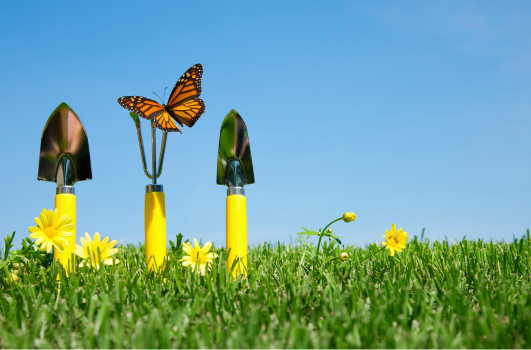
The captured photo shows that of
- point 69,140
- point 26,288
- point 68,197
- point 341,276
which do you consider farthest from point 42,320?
point 341,276

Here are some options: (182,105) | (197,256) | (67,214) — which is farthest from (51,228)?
(182,105)

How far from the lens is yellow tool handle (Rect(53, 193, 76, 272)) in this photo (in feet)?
9.86

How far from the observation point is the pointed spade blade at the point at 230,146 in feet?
10.0

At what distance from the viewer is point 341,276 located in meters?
3.01

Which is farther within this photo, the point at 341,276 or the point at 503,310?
the point at 341,276

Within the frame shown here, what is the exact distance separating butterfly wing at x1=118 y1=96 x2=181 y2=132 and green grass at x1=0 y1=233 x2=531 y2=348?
1022 mm

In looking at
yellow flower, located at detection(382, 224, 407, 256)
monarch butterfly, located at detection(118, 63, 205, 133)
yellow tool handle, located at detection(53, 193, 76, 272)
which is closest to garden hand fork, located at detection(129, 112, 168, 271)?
monarch butterfly, located at detection(118, 63, 205, 133)

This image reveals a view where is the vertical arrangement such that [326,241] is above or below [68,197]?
below

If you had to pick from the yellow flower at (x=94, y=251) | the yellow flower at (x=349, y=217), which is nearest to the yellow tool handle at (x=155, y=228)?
the yellow flower at (x=94, y=251)

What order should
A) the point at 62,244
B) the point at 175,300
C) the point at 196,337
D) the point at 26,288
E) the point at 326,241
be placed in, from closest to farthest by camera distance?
the point at 196,337 < the point at 175,300 < the point at 26,288 < the point at 62,244 < the point at 326,241

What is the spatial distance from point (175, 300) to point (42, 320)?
68 centimetres

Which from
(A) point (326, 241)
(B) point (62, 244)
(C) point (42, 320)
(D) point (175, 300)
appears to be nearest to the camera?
(C) point (42, 320)

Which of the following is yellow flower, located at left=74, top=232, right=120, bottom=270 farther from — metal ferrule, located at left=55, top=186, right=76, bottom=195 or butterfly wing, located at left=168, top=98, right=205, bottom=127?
butterfly wing, located at left=168, top=98, right=205, bottom=127

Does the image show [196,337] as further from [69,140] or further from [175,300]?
[69,140]
